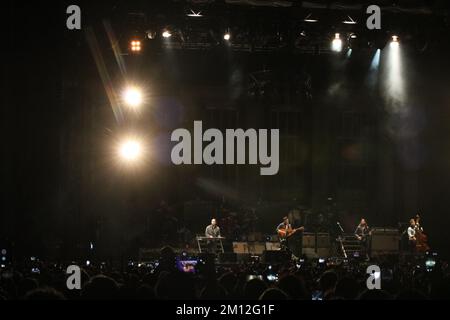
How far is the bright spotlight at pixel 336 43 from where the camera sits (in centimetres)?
1838

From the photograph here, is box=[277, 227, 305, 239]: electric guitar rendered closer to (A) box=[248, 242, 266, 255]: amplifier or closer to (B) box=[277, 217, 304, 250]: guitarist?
(B) box=[277, 217, 304, 250]: guitarist

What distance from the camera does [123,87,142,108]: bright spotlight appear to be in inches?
873

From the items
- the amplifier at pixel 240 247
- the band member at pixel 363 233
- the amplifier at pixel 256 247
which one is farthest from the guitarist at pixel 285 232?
the band member at pixel 363 233

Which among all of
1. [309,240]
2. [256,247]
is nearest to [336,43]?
[309,240]

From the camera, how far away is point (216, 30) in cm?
1614

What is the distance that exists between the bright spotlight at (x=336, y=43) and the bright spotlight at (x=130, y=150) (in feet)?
28.1

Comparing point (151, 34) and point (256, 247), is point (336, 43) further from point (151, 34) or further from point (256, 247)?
point (256, 247)

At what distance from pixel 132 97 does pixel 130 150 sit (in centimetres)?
214

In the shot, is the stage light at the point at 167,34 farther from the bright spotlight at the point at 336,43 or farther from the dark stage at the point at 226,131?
the bright spotlight at the point at 336,43

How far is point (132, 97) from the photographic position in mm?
22312

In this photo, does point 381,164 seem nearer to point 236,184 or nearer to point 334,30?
point 236,184

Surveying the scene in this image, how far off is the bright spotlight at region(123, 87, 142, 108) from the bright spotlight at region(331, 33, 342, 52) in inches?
312

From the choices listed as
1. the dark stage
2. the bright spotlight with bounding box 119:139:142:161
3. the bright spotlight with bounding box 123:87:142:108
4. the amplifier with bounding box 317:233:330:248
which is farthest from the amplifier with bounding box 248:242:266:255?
the bright spotlight with bounding box 123:87:142:108
